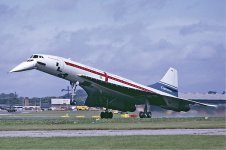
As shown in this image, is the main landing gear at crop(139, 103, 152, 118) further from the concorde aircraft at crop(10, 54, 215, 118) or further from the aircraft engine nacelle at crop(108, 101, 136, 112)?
the aircraft engine nacelle at crop(108, 101, 136, 112)

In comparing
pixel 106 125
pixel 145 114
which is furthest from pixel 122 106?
→ pixel 106 125

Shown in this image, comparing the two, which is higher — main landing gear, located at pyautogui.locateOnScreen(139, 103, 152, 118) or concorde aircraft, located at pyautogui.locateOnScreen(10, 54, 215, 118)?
concorde aircraft, located at pyautogui.locateOnScreen(10, 54, 215, 118)

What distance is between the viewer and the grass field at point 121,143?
22609 millimetres

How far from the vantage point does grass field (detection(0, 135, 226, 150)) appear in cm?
2261

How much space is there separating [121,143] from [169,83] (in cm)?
4656

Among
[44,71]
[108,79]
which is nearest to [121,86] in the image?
[108,79]

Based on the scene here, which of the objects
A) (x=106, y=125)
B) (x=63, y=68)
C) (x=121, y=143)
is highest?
(x=63, y=68)

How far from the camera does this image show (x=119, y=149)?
21625 mm

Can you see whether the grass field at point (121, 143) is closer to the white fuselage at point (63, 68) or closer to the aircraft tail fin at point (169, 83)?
the white fuselage at point (63, 68)

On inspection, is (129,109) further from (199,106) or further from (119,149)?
(119,149)

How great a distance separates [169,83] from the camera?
70125mm

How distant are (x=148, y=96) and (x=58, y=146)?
42.3m

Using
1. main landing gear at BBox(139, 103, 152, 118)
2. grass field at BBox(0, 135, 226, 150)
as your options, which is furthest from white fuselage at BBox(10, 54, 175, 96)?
grass field at BBox(0, 135, 226, 150)

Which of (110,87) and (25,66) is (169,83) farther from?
(25,66)
